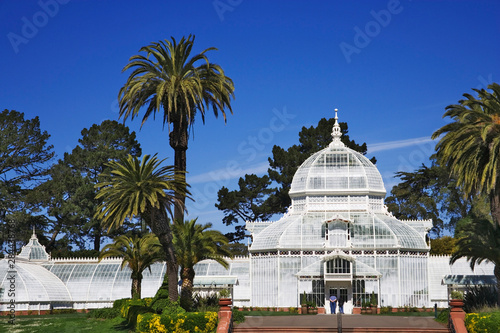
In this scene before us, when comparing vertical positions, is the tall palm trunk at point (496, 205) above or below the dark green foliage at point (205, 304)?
above

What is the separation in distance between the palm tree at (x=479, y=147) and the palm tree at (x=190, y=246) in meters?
15.0

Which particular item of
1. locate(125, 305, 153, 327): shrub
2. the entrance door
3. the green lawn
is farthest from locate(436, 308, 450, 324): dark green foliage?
the green lawn

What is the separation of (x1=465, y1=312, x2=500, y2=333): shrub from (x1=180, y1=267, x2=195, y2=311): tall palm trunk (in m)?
14.9

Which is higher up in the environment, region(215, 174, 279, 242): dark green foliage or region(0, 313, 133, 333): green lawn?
region(215, 174, 279, 242): dark green foliage

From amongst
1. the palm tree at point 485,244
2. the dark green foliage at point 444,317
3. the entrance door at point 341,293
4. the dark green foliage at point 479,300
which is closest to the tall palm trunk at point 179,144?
the dark green foliage at point 444,317

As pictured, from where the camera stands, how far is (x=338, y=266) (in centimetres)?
5756

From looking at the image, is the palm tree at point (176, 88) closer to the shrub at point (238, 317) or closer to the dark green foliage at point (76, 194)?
the shrub at point (238, 317)

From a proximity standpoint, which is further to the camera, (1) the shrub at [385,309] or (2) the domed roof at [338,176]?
(2) the domed roof at [338,176]

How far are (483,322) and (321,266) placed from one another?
23.9m

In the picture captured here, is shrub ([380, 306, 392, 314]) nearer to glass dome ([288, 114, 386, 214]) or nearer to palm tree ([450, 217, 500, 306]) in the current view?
glass dome ([288, 114, 386, 214])

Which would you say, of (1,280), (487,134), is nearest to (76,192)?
(1,280)

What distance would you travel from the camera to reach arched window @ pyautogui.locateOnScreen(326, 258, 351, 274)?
57.4m

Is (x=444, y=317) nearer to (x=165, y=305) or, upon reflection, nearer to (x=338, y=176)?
(x=165, y=305)

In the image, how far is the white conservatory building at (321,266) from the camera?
57969 millimetres
